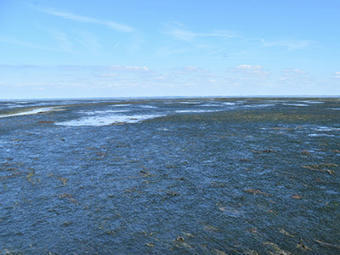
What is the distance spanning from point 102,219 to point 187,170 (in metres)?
6.98

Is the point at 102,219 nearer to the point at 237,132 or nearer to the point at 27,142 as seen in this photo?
the point at 27,142

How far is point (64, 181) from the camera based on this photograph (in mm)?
13250

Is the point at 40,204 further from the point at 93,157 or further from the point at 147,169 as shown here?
the point at 93,157

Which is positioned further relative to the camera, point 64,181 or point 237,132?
point 237,132

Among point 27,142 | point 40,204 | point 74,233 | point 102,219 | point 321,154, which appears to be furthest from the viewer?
point 27,142

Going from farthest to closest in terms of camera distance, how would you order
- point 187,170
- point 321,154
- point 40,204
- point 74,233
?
point 321,154 < point 187,170 < point 40,204 < point 74,233

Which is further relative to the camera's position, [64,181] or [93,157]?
[93,157]

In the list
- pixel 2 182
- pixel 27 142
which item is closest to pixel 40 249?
pixel 2 182

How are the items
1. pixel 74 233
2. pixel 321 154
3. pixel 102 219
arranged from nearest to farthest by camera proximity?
1. pixel 74 233
2. pixel 102 219
3. pixel 321 154

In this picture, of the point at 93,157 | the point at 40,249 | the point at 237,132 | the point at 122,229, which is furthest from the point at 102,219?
the point at 237,132

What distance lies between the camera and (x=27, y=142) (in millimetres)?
24562

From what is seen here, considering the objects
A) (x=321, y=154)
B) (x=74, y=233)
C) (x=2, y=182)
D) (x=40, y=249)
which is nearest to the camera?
(x=40, y=249)

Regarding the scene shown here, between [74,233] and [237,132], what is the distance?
23.5 metres

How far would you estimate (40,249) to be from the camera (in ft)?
24.1
